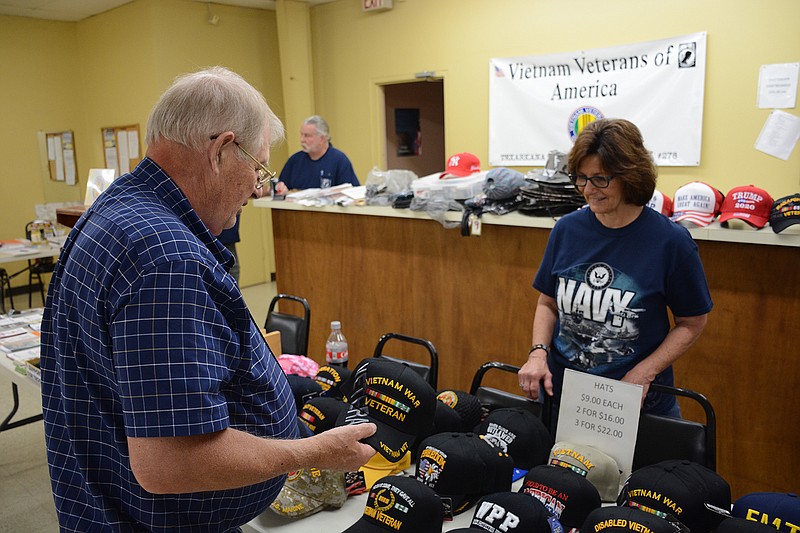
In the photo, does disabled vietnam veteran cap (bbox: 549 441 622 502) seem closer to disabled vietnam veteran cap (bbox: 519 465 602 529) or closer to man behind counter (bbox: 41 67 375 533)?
disabled vietnam veteran cap (bbox: 519 465 602 529)

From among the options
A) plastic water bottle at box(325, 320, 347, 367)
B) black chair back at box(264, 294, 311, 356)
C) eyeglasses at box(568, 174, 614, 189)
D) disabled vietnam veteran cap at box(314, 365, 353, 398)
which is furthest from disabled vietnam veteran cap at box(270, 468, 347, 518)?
black chair back at box(264, 294, 311, 356)

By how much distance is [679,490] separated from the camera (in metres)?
1.32

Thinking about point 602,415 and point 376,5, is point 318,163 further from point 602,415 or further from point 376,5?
point 602,415

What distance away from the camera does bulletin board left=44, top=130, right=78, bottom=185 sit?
7148mm

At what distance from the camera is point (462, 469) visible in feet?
4.84

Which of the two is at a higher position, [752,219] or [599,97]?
[599,97]

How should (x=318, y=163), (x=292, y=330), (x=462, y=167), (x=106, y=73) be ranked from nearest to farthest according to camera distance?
(x=292, y=330), (x=462, y=167), (x=318, y=163), (x=106, y=73)

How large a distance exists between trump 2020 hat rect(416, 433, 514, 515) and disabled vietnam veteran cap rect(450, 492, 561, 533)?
0.41 feet

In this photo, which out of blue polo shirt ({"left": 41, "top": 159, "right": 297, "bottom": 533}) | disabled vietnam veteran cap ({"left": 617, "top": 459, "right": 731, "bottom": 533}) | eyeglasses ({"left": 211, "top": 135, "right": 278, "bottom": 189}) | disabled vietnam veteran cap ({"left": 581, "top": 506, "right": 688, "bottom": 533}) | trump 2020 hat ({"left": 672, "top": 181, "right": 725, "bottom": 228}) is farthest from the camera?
trump 2020 hat ({"left": 672, "top": 181, "right": 725, "bottom": 228})

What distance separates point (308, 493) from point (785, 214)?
1.85 metres

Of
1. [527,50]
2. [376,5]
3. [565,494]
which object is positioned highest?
[376,5]

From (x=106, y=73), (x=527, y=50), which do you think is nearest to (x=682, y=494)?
(x=527, y=50)

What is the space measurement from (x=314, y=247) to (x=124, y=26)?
4.16 metres

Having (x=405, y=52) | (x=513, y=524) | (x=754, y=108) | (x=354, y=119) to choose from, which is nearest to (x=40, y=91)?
(x=354, y=119)
